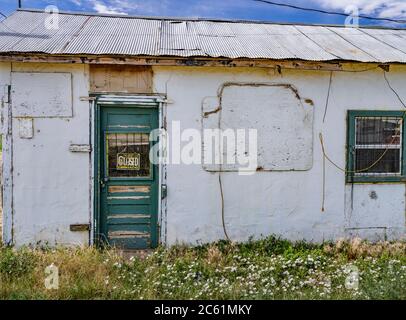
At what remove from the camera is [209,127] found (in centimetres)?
571

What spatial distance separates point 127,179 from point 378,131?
4481 mm

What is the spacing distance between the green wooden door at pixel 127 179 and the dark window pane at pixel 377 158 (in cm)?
359

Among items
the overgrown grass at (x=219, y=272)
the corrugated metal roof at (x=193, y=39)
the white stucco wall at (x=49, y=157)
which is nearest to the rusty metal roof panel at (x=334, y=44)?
the corrugated metal roof at (x=193, y=39)

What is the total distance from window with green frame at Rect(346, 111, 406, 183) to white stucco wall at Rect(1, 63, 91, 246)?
4.52 metres

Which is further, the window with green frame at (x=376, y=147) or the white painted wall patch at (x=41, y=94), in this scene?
the window with green frame at (x=376, y=147)

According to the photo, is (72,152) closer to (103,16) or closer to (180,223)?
(180,223)

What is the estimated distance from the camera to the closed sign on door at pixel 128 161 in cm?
568

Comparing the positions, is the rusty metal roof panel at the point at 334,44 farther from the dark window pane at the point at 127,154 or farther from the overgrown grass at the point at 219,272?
the dark window pane at the point at 127,154

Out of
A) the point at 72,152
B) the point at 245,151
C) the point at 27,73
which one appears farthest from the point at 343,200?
the point at 27,73

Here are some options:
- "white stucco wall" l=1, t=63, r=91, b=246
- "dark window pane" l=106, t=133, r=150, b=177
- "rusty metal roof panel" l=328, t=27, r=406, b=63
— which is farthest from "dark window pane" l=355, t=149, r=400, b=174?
"white stucco wall" l=1, t=63, r=91, b=246

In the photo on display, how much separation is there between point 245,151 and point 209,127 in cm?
74

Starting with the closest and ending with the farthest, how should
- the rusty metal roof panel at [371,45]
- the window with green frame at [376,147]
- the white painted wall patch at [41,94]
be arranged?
the white painted wall patch at [41,94], the rusty metal roof panel at [371,45], the window with green frame at [376,147]

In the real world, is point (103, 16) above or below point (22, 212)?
above

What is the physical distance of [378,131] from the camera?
6027 mm
